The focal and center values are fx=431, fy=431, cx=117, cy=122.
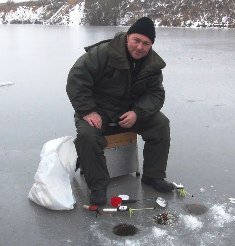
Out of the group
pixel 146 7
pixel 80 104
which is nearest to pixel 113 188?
pixel 80 104

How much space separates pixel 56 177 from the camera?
3.95 metres

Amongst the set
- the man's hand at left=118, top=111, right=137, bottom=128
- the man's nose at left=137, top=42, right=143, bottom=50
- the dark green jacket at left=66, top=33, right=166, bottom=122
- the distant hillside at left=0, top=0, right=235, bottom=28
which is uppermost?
the man's nose at left=137, top=42, right=143, bottom=50

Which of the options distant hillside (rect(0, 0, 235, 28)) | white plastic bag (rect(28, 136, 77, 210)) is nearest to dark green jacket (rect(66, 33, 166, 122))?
A: white plastic bag (rect(28, 136, 77, 210))

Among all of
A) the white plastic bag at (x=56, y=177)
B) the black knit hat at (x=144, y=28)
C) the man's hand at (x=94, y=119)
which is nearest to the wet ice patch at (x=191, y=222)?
the white plastic bag at (x=56, y=177)

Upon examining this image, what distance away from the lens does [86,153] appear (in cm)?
395

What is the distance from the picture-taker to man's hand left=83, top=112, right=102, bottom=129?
4035 millimetres

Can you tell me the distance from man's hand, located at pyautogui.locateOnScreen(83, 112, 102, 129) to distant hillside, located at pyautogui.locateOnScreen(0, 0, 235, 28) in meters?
35.7

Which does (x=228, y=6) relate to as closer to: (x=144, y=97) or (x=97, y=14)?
(x=97, y=14)

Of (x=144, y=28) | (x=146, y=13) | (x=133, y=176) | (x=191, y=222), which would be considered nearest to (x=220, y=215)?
(x=191, y=222)

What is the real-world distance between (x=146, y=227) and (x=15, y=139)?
281 centimetres

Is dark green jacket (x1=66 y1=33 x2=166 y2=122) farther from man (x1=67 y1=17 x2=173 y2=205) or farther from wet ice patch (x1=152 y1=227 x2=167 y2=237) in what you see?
wet ice patch (x1=152 y1=227 x2=167 y2=237)

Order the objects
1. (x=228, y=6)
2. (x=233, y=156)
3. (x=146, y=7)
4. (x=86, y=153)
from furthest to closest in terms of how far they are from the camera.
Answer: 1. (x=146, y=7)
2. (x=228, y=6)
3. (x=233, y=156)
4. (x=86, y=153)

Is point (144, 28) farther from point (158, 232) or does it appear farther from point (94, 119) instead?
point (158, 232)

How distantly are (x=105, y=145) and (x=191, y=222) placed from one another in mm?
1071
